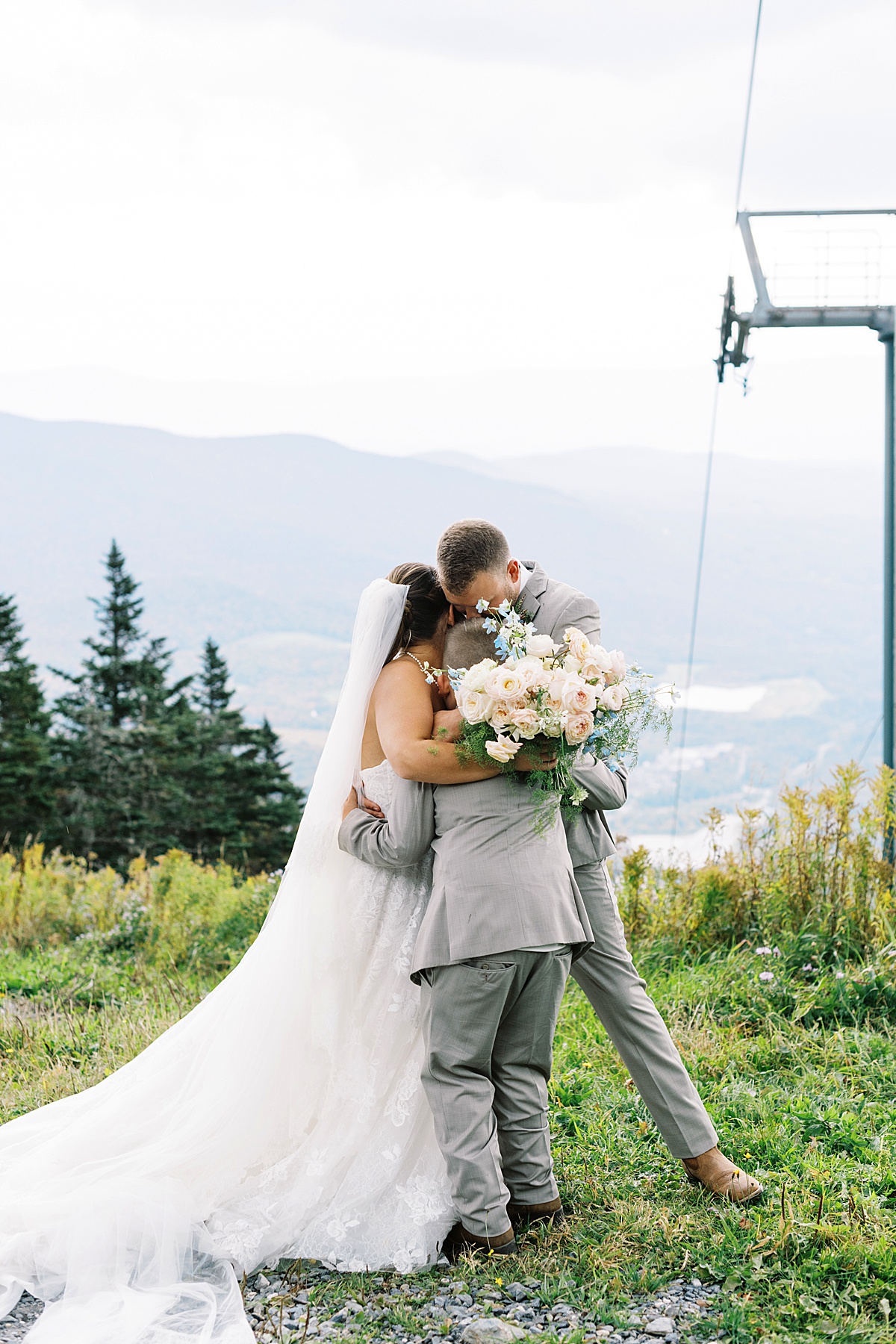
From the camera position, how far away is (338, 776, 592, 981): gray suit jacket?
3.36 metres

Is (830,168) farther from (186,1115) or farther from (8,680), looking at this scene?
(186,1115)

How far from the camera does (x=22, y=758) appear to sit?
95.6 feet

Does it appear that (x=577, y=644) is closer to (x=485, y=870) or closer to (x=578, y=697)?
(x=578, y=697)

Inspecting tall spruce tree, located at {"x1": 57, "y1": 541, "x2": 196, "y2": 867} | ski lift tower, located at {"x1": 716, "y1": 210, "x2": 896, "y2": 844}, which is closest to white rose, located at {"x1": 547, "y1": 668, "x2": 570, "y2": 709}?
ski lift tower, located at {"x1": 716, "y1": 210, "x2": 896, "y2": 844}

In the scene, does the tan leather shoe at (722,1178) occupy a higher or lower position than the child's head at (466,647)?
lower

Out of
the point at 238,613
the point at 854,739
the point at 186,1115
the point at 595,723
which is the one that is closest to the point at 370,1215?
the point at 186,1115

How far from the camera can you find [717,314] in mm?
10156

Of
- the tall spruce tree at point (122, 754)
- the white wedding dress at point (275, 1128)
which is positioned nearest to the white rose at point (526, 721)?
the white wedding dress at point (275, 1128)

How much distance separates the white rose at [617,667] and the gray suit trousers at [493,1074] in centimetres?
85

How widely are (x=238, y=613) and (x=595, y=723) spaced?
167 meters

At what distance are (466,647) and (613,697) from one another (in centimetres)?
53

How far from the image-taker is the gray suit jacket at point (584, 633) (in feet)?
11.9

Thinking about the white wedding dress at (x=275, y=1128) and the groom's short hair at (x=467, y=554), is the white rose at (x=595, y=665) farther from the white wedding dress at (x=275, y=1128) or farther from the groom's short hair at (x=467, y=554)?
the white wedding dress at (x=275, y=1128)

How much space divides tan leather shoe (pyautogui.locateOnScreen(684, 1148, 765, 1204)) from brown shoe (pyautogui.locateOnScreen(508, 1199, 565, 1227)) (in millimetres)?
487
